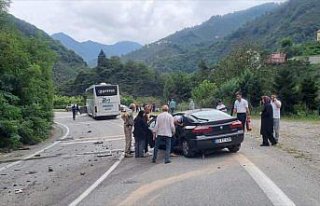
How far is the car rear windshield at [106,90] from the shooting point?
46625mm

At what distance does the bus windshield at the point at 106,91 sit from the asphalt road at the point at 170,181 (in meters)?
30.3

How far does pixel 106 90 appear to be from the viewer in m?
46.9

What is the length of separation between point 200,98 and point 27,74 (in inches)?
1551

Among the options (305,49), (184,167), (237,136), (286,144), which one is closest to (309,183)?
(184,167)

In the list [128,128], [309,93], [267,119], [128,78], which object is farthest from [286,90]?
[128,78]

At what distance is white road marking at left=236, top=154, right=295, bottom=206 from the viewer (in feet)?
26.4

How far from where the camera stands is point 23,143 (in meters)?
25.1

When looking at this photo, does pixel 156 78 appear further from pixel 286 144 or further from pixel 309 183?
pixel 309 183

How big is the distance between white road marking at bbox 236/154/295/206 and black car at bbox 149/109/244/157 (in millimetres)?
1544

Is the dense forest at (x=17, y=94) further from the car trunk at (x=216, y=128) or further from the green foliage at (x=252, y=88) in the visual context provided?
the green foliage at (x=252, y=88)

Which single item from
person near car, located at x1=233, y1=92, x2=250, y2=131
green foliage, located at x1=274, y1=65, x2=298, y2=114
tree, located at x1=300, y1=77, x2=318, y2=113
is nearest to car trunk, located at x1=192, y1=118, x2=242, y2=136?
person near car, located at x1=233, y1=92, x2=250, y2=131

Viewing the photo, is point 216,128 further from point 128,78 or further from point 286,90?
point 128,78

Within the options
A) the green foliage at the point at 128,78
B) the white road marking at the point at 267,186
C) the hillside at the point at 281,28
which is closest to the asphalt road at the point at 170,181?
the white road marking at the point at 267,186

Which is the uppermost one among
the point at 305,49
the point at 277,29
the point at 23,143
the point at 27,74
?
the point at 277,29
